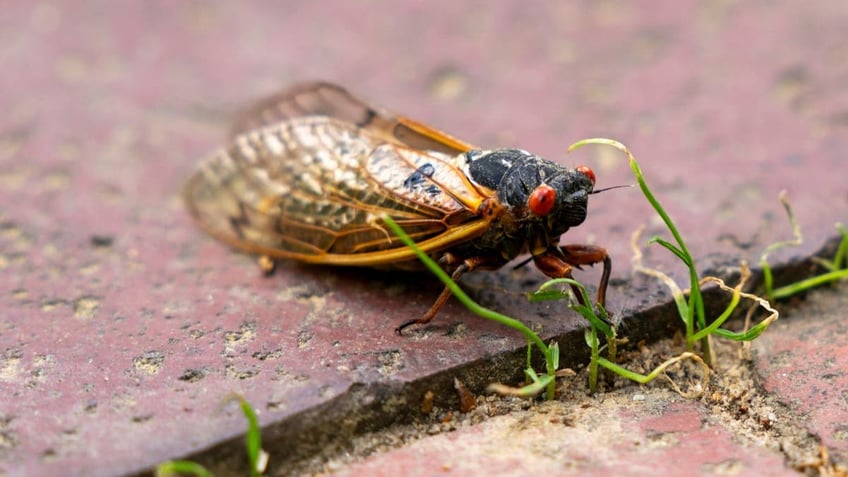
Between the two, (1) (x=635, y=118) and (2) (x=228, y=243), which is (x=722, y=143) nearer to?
(1) (x=635, y=118)

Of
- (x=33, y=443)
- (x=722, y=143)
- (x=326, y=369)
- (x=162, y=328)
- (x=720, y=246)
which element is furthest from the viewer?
(x=722, y=143)

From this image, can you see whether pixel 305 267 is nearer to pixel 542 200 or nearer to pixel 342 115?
pixel 342 115

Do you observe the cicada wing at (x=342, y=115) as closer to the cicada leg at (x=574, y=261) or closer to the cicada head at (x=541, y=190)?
the cicada head at (x=541, y=190)

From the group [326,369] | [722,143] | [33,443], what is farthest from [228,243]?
[722,143]

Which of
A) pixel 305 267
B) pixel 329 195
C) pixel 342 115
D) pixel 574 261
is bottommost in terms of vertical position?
pixel 305 267

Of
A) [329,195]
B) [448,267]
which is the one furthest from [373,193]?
[448,267]
